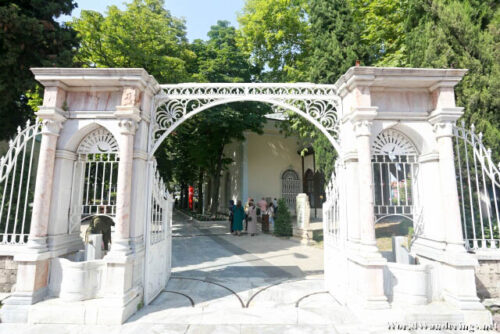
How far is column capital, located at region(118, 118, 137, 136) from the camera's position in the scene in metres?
3.92

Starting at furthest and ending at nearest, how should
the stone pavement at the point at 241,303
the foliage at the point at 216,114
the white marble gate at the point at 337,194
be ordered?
the foliage at the point at 216,114 → the white marble gate at the point at 337,194 → the stone pavement at the point at 241,303

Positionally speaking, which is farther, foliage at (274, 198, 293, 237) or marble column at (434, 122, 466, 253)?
foliage at (274, 198, 293, 237)

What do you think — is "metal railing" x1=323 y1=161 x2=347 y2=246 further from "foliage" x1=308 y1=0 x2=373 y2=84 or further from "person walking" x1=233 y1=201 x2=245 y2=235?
"person walking" x1=233 y1=201 x2=245 y2=235

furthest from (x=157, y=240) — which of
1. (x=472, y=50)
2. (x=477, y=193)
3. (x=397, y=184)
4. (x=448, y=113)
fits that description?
(x=472, y=50)

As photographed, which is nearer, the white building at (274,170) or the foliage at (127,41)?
the foliage at (127,41)

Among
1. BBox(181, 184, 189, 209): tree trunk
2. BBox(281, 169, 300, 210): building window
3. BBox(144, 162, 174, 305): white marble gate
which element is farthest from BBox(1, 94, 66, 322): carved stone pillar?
BBox(181, 184, 189, 209): tree trunk

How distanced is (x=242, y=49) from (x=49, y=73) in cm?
1133

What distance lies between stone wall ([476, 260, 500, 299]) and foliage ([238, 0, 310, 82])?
328 inches

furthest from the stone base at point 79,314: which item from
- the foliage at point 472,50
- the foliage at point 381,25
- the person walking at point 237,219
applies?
the foliage at point 381,25

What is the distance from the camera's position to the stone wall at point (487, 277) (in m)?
3.97

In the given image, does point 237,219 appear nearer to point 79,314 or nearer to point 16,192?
point 16,192

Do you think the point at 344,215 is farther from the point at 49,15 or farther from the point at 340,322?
the point at 49,15

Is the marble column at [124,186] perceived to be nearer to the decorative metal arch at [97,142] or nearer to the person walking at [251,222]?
the decorative metal arch at [97,142]

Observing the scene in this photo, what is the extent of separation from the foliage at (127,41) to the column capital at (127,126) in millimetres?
5889
